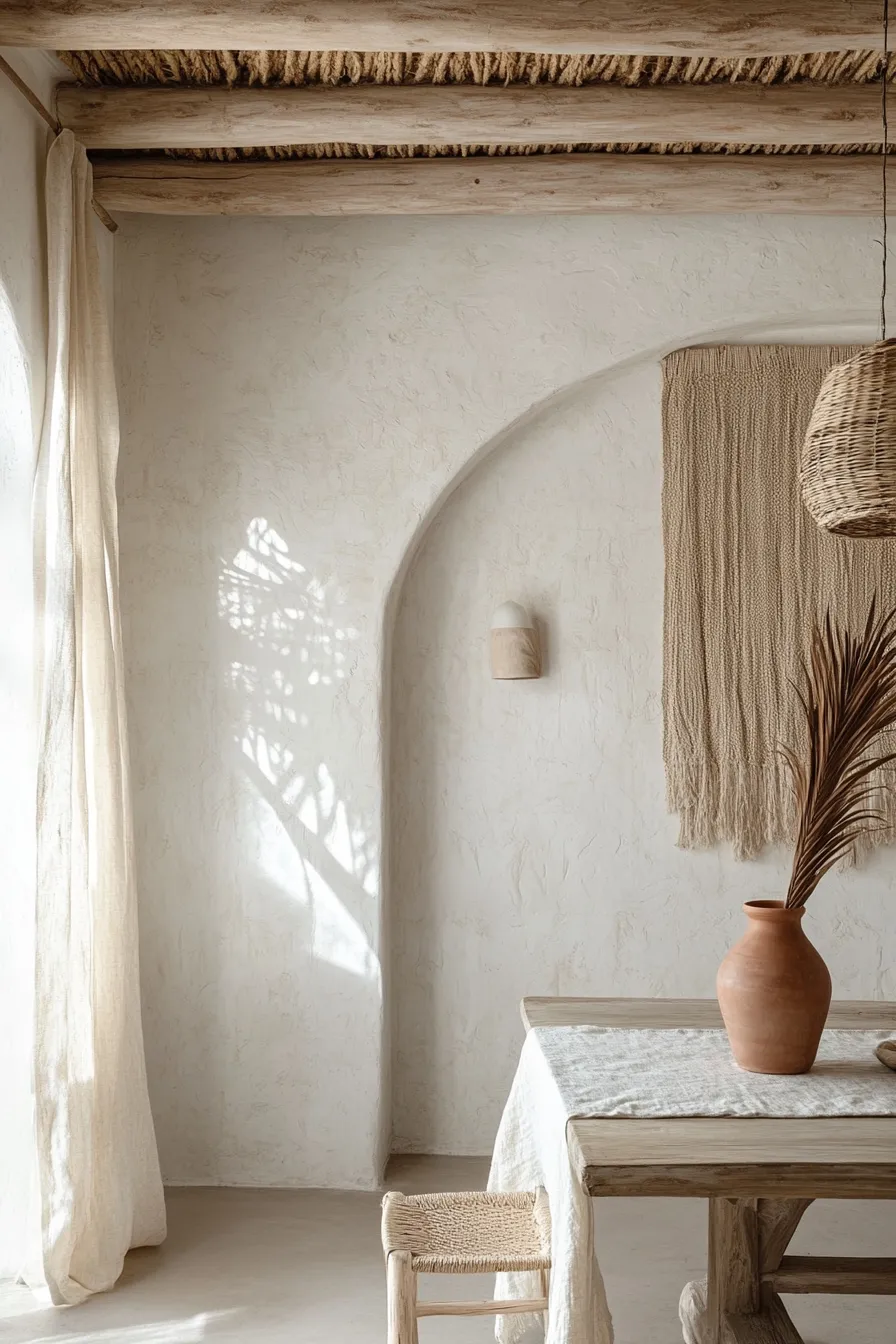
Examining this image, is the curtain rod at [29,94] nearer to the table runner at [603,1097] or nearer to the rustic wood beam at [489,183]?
the rustic wood beam at [489,183]

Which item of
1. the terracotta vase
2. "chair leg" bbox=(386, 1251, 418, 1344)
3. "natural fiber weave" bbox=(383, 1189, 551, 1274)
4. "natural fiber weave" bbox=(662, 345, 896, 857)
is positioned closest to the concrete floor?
"natural fiber weave" bbox=(383, 1189, 551, 1274)

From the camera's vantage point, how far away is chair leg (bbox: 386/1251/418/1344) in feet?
6.72

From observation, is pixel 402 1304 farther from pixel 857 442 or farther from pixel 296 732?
pixel 296 732

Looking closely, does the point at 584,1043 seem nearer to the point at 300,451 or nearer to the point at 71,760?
the point at 71,760

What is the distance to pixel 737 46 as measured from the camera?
108 inches

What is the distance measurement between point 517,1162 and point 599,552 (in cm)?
205

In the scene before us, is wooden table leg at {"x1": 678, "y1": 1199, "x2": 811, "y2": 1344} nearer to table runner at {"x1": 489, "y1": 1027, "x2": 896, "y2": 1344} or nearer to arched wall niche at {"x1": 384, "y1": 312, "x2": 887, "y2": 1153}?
table runner at {"x1": 489, "y1": 1027, "x2": 896, "y2": 1344}

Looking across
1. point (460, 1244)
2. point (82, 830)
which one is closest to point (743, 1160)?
point (460, 1244)

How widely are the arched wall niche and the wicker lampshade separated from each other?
176 centimetres

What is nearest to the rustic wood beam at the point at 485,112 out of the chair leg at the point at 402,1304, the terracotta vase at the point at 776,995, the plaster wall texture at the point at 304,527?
the plaster wall texture at the point at 304,527

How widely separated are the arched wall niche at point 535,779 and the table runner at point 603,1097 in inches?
54.5

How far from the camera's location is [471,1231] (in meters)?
2.22

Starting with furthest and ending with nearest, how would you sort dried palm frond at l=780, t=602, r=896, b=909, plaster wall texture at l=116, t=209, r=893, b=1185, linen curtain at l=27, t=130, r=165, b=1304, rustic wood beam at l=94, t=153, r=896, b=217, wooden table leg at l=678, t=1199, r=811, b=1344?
plaster wall texture at l=116, t=209, r=893, b=1185, rustic wood beam at l=94, t=153, r=896, b=217, linen curtain at l=27, t=130, r=165, b=1304, wooden table leg at l=678, t=1199, r=811, b=1344, dried palm frond at l=780, t=602, r=896, b=909

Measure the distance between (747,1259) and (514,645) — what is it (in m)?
1.89
